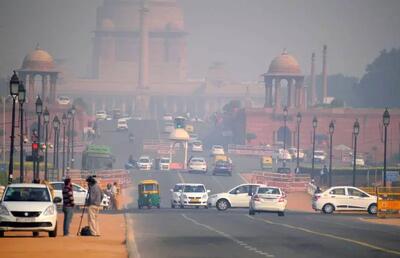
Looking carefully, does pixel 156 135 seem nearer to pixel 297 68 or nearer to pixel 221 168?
pixel 297 68

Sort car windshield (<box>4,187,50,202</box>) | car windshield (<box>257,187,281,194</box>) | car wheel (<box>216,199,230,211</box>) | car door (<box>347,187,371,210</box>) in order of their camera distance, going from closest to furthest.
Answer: car windshield (<box>4,187,50,202</box>)
car windshield (<box>257,187,281,194</box>)
car door (<box>347,187,371,210</box>)
car wheel (<box>216,199,230,211</box>)

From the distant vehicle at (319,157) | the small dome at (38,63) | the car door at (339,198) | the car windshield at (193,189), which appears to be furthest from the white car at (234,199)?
the small dome at (38,63)

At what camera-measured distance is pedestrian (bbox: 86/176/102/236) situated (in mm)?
38781

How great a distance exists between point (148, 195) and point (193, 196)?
3.51 m

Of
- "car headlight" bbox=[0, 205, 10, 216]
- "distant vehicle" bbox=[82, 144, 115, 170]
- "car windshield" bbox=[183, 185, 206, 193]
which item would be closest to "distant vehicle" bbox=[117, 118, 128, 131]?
"distant vehicle" bbox=[82, 144, 115, 170]

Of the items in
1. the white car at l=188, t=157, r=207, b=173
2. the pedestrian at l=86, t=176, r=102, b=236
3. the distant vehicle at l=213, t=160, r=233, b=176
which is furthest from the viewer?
the white car at l=188, t=157, r=207, b=173

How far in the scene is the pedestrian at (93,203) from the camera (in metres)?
38.8

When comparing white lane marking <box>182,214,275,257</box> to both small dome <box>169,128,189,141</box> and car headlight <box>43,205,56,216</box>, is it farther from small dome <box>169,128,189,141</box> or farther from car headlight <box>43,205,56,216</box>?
small dome <box>169,128,189,141</box>

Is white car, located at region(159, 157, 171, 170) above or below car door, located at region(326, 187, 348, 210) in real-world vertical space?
above

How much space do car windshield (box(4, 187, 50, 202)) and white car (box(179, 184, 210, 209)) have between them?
108 feet

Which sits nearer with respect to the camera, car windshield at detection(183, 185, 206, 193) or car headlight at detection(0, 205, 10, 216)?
car headlight at detection(0, 205, 10, 216)

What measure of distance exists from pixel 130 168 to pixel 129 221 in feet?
242

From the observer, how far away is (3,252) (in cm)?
3161

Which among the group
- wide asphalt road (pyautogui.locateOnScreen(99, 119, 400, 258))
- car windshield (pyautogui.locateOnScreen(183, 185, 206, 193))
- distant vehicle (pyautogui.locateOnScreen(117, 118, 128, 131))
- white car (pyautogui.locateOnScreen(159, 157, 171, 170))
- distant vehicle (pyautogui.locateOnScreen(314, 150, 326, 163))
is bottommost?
wide asphalt road (pyautogui.locateOnScreen(99, 119, 400, 258))
